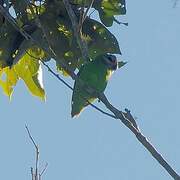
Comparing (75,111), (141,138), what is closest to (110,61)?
(75,111)

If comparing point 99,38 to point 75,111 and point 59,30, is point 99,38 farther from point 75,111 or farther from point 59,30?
point 75,111

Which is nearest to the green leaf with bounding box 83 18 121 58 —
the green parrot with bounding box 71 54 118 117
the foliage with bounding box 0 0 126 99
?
the foliage with bounding box 0 0 126 99

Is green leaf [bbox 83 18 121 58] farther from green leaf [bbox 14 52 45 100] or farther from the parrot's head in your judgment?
the parrot's head

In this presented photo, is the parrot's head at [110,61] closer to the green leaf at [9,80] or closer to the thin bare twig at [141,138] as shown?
the green leaf at [9,80]

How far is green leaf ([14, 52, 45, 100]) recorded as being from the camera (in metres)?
3.73

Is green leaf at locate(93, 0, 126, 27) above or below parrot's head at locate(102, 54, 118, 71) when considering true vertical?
above

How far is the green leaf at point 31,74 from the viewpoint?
3.73 metres

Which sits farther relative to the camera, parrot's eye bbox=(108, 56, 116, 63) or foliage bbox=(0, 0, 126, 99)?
parrot's eye bbox=(108, 56, 116, 63)

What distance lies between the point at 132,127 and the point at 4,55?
4.49 feet

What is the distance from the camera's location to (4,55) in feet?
11.7

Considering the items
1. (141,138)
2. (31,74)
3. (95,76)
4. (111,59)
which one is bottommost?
(111,59)

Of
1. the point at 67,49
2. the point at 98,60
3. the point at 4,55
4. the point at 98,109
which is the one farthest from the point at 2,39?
the point at 98,60

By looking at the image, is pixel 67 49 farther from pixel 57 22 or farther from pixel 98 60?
pixel 98 60

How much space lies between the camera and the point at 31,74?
148 inches
